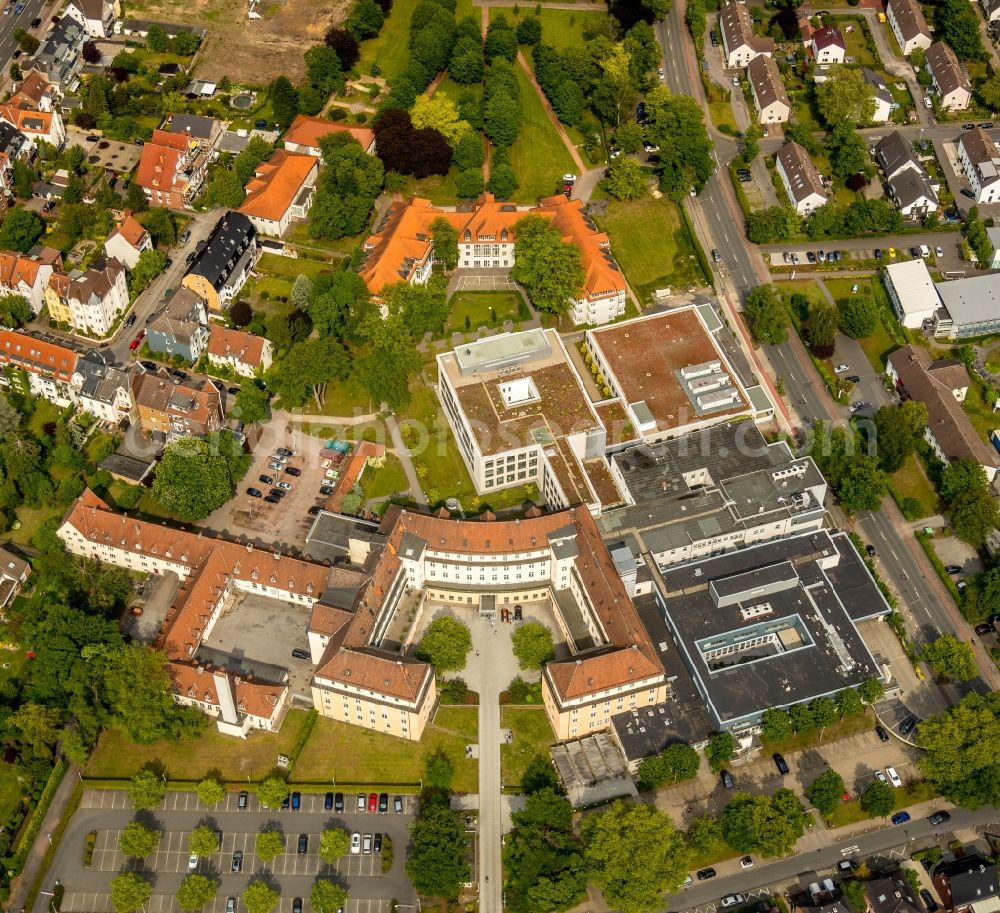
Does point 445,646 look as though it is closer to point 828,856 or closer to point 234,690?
point 234,690

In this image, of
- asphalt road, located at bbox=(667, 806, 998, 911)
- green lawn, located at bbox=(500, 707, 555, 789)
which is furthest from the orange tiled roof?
asphalt road, located at bbox=(667, 806, 998, 911)

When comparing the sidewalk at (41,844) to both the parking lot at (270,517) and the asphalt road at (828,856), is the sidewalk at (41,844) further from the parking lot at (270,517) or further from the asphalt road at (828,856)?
the asphalt road at (828,856)

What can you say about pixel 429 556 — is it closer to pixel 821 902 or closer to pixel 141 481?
pixel 141 481

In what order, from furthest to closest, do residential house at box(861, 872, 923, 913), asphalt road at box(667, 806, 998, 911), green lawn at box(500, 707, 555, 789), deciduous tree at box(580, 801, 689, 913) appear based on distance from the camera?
green lawn at box(500, 707, 555, 789) → asphalt road at box(667, 806, 998, 911) → residential house at box(861, 872, 923, 913) → deciduous tree at box(580, 801, 689, 913)

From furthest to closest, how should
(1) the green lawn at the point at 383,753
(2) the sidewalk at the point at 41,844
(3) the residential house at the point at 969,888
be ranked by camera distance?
(1) the green lawn at the point at 383,753 → (2) the sidewalk at the point at 41,844 → (3) the residential house at the point at 969,888

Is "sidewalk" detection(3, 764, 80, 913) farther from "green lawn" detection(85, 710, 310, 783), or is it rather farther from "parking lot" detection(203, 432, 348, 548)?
"parking lot" detection(203, 432, 348, 548)

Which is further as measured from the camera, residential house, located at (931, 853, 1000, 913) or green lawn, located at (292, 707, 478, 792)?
green lawn, located at (292, 707, 478, 792)

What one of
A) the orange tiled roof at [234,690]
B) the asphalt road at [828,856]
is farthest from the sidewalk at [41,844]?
the asphalt road at [828,856]

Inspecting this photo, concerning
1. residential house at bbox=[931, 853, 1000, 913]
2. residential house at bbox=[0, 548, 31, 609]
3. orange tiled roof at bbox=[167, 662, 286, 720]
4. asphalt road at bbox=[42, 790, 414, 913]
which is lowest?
residential house at bbox=[931, 853, 1000, 913]
